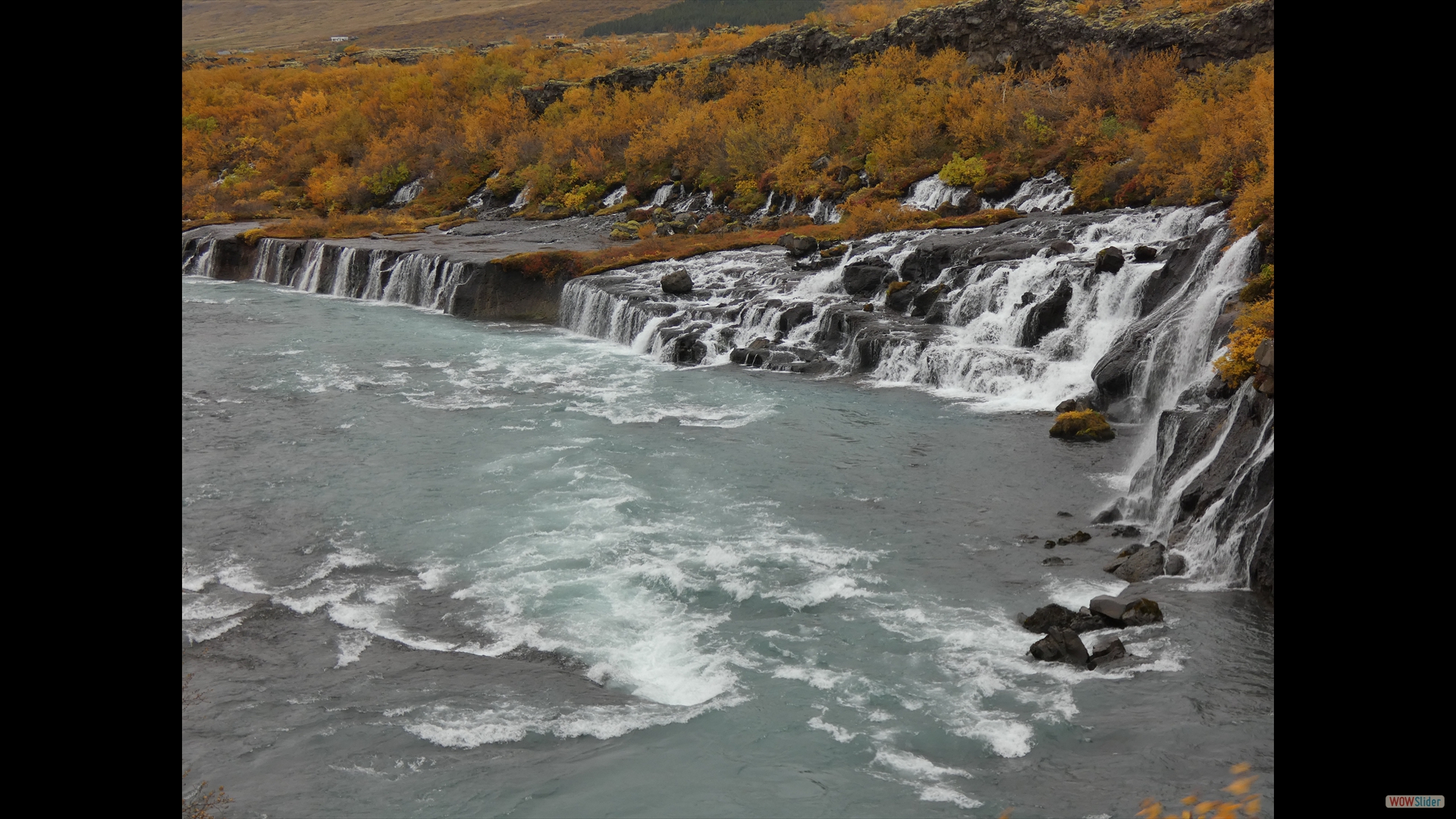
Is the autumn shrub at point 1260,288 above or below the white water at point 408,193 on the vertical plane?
below

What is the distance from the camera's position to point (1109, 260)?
30.7m

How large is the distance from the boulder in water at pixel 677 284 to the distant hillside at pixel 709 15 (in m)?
120

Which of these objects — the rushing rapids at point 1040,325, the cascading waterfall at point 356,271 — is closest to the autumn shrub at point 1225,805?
the rushing rapids at point 1040,325

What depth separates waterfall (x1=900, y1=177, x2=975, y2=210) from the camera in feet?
158

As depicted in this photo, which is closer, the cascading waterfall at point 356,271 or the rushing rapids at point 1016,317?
the rushing rapids at point 1016,317

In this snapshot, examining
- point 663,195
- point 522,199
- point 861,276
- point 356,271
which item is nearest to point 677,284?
point 861,276

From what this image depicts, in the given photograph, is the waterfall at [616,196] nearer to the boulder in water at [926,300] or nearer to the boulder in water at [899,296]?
the boulder in water at [899,296]

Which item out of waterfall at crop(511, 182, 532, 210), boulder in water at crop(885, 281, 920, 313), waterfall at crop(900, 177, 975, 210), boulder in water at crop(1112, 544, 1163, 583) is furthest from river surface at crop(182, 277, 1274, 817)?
waterfall at crop(511, 182, 532, 210)

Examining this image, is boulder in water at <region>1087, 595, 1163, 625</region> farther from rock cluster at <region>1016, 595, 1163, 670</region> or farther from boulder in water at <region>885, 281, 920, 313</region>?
boulder in water at <region>885, 281, 920, 313</region>

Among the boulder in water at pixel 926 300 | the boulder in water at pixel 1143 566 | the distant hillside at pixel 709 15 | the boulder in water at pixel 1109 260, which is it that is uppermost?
the distant hillside at pixel 709 15
